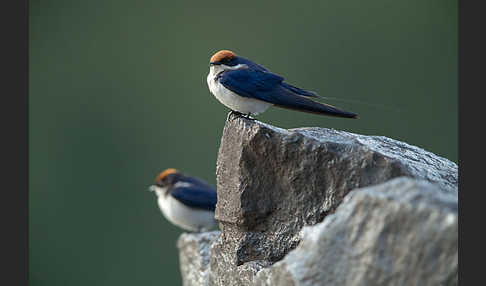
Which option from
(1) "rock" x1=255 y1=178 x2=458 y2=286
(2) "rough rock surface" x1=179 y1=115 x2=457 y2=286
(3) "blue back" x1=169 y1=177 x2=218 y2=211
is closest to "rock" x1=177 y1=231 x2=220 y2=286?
(2) "rough rock surface" x1=179 y1=115 x2=457 y2=286

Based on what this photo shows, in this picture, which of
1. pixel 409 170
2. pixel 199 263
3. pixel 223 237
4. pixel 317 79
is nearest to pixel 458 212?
pixel 409 170

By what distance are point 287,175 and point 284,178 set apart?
25mm

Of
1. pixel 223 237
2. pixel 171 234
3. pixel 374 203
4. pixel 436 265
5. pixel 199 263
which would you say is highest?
pixel 374 203

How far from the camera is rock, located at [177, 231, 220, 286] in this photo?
14.1 feet

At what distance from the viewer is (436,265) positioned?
1942mm

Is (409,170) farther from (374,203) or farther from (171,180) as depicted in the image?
(171,180)

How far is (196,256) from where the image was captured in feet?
14.8

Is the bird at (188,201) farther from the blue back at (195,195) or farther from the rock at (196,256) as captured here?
the rock at (196,256)

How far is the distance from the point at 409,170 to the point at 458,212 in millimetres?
903

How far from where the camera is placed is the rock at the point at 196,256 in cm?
431

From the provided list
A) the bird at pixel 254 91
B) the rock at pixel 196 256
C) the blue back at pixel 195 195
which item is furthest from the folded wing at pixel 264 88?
the blue back at pixel 195 195

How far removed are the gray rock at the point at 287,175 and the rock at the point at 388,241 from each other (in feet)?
2.33

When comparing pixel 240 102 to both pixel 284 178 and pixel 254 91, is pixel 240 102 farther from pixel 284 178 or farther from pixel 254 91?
pixel 284 178

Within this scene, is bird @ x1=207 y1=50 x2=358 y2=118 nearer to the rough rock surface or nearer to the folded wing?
the folded wing
